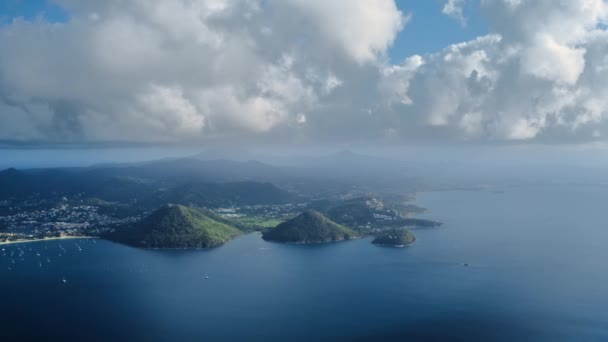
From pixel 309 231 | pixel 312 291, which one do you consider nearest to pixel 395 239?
pixel 309 231

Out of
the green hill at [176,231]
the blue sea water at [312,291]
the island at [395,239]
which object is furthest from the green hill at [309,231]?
the green hill at [176,231]

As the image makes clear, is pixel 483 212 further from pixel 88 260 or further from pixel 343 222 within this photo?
pixel 88 260

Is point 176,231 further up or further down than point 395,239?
further up

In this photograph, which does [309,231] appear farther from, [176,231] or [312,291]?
[312,291]

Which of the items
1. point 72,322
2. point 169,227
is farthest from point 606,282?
point 169,227

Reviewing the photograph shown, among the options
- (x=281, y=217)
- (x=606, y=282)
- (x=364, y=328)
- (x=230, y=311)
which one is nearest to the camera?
(x=364, y=328)

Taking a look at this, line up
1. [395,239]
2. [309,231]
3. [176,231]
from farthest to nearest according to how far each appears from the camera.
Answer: [309,231] < [176,231] < [395,239]

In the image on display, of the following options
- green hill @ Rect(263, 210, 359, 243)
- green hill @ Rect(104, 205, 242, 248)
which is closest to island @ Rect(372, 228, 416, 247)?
green hill @ Rect(263, 210, 359, 243)
